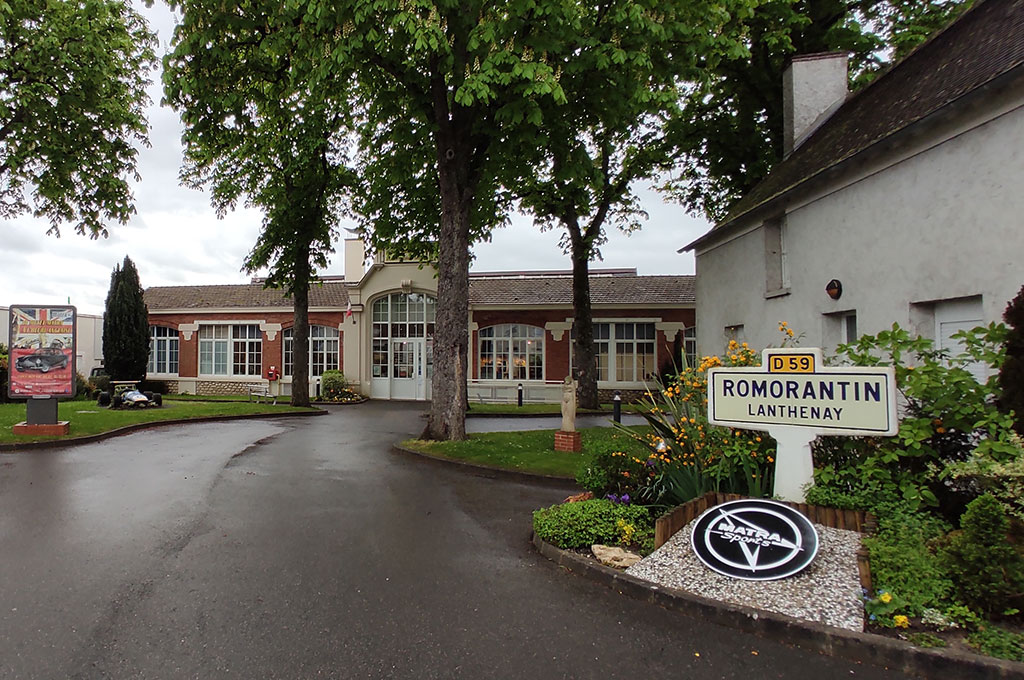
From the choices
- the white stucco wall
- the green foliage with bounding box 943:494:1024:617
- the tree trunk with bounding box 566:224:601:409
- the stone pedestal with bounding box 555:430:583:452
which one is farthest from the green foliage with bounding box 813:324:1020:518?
the tree trunk with bounding box 566:224:601:409

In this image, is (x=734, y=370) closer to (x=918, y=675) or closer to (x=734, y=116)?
(x=918, y=675)

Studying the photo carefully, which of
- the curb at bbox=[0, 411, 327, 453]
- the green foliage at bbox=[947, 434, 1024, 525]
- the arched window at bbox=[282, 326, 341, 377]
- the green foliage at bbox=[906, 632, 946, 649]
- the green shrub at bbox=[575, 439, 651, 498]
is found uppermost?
the arched window at bbox=[282, 326, 341, 377]

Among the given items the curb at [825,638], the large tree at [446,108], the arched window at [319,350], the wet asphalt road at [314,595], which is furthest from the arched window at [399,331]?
the curb at [825,638]

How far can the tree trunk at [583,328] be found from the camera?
20906 mm

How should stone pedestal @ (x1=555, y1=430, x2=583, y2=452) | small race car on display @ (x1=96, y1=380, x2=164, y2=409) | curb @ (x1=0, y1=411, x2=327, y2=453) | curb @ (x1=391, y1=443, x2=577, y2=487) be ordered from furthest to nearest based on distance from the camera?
small race car on display @ (x1=96, y1=380, x2=164, y2=409), curb @ (x1=0, y1=411, x2=327, y2=453), stone pedestal @ (x1=555, y1=430, x2=583, y2=452), curb @ (x1=391, y1=443, x2=577, y2=487)

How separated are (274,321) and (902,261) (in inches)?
1022

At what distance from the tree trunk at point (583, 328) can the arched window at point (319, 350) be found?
1236cm

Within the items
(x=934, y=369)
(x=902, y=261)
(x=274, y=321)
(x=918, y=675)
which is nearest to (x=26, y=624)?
(x=918, y=675)

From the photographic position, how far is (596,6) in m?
10.4

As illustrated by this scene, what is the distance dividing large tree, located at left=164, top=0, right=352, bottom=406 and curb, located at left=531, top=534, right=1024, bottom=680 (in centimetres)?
913

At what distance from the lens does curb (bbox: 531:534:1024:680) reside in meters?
3.41

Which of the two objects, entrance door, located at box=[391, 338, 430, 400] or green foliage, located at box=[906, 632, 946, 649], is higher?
entrance door, located at box=[391, 338, 430, 400]

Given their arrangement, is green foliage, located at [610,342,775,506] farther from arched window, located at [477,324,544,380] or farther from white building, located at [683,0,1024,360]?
arched window, located at [477,324,544,380]

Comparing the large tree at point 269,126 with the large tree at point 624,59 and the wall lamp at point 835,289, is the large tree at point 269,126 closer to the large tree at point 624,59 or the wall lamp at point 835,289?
the large tree at point 624,59
